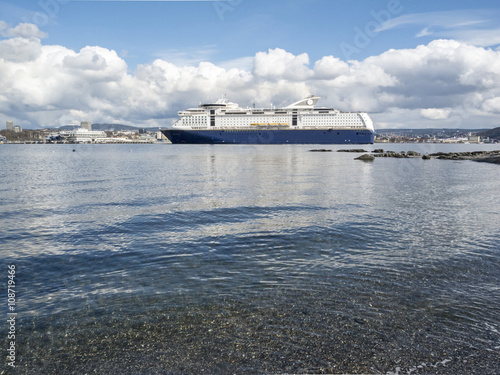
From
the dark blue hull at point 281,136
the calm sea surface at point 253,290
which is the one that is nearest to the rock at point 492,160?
the calm sea surface at point 253,290

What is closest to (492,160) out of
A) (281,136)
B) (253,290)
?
(253,290)

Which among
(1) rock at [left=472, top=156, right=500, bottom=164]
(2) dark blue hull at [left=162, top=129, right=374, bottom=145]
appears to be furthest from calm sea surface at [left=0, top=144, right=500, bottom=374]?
(2) dark blue hull at [left=162, top=129, right=374, bottom=145]

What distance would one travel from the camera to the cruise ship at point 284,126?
121938mm

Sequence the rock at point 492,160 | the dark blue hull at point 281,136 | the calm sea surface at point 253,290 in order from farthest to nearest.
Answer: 1. the dark blue hull at point 281,136
2. the rock at point 492,160
3. the calm sea surface at point 253,290

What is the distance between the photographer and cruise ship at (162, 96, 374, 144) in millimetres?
121938

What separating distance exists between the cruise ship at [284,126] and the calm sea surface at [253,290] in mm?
108256

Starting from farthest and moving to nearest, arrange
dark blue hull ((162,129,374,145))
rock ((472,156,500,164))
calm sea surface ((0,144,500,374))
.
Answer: dark blue hull ((162,129,374,145)) → rock ((472,156,500,164)) → calm sea surface ((0,144,500,374))

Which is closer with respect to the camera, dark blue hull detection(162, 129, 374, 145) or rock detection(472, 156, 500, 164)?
rock detection(472, 156, 500, 164)

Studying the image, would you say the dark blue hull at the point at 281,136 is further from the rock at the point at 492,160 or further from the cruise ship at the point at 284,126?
the rock at the point at 492,160

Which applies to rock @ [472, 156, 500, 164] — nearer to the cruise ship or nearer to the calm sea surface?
the calm sea surface

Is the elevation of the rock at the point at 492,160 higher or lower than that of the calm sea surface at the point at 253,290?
higher

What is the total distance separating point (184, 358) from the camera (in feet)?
16.5

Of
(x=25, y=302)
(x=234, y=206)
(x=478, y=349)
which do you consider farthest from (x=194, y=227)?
(x=478, y=349)

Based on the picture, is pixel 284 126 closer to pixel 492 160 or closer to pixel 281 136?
pixel 281 136
